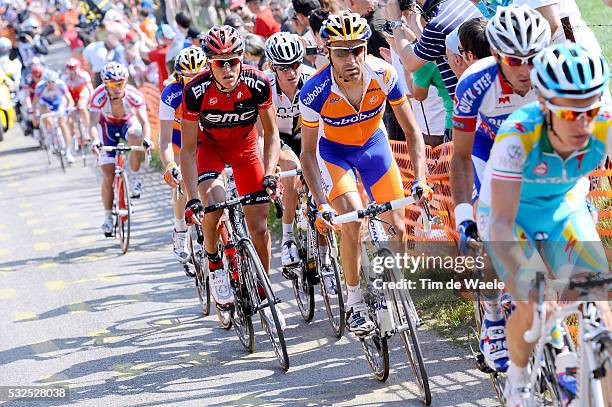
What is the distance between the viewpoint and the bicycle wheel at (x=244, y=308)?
7.54 m

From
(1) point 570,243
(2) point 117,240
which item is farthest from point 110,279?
(1) point 570,243

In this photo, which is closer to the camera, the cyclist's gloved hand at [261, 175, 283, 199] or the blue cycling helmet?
the blue cycling helmet

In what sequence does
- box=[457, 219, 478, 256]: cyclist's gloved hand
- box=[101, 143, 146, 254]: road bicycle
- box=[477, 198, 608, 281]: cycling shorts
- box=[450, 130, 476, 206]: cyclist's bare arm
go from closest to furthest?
1. box=[477, 198, 608, 281]: cycling shorts
2. box=[457, 219, 478, 256]: cyclist's gloved hand
3. box=[450, 130, 476, 206]: cyclist's bare arm
4. box=[101, 143, 146, 254]: road bicycle

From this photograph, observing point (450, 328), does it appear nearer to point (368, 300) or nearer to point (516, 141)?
point (368, 300)

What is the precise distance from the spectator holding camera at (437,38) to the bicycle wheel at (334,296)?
1.56 meters

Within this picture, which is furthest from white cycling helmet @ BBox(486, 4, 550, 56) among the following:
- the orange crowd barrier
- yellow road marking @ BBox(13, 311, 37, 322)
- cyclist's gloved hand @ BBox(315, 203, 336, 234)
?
yellow road marking @ BBox(13, 311, 37, 322)

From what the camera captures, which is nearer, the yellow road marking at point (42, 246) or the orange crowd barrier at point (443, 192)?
the orange crowd barrier at point (443, 192)

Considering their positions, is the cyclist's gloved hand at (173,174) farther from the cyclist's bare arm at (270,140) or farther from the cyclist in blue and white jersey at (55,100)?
the cyclist in blue and white jersey at (55,100)

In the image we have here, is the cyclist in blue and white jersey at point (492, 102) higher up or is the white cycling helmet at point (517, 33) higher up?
the white cycling helmet at point (517, 33)

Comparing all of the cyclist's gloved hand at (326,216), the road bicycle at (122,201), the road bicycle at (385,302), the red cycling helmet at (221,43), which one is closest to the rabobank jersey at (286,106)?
the red cycling helmet at (221,43)

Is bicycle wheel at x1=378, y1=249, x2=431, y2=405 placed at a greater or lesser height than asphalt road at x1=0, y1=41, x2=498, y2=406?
greater

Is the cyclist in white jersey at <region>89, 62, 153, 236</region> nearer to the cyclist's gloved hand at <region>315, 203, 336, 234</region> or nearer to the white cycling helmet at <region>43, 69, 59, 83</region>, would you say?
the cyclist's gloved hand at <region>315, 203, 336, 234</region>

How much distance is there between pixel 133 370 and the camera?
7.85 metres

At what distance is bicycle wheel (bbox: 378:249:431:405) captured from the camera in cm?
594
